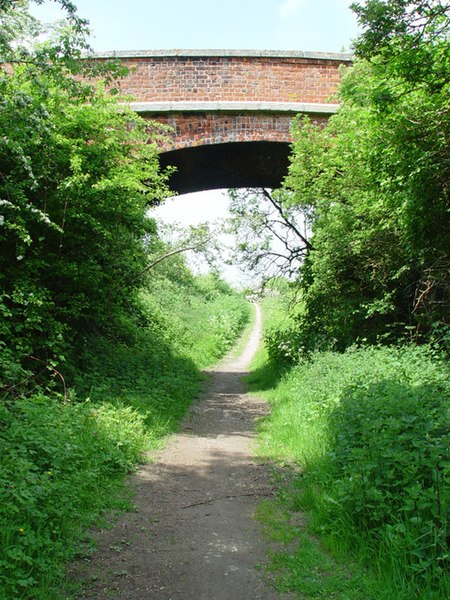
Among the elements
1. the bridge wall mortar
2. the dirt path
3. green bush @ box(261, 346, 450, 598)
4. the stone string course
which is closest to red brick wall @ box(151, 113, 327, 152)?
the stone string course

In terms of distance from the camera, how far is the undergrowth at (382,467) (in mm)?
3172

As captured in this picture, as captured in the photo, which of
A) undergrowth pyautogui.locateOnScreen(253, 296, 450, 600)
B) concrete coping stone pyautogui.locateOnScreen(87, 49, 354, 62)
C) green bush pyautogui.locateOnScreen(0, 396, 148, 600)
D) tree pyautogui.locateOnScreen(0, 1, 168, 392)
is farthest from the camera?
concrete coping stone pyautogui.locateOnScreen(87, 49, 354, 62)

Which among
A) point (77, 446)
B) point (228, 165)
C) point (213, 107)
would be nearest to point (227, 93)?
point (213, 107)

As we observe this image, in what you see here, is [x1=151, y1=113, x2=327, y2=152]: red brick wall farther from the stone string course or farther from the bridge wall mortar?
the bridge wall mortar

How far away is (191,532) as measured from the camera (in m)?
4.27

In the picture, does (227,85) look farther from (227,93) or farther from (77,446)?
(77,446)

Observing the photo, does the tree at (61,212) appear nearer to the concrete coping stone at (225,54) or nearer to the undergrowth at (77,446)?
the undergrowth at (77,446)

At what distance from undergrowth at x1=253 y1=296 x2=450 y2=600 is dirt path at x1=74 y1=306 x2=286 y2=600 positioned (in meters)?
0.46

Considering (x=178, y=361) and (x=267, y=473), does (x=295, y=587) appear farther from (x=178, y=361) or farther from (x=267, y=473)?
(x=178, y=361)

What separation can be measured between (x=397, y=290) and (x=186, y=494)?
248 inches

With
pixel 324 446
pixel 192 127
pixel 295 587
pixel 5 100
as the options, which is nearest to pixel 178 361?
pixel 192 127

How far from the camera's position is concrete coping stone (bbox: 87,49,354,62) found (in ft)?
36.6

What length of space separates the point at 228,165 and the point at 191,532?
9720 millimetres

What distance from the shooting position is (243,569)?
362 centimetres
